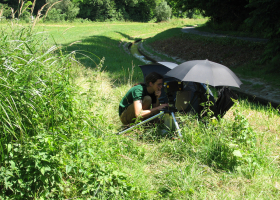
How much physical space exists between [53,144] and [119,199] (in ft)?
2.88

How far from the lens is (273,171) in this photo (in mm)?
3184

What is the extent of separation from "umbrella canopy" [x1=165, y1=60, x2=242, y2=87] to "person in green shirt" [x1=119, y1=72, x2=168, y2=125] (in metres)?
0.35

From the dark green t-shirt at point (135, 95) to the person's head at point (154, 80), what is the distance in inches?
5.8

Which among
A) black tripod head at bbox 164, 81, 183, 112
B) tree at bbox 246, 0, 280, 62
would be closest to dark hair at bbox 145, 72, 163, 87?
black tripod head at bbox 164, 81, 183, 112

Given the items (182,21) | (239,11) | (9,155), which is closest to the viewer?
(9,155)

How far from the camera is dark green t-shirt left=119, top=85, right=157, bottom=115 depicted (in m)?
4.29

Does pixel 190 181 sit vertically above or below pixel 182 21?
below

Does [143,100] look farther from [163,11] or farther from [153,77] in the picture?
[163,11]

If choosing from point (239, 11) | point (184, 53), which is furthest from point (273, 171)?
point (239, 11)

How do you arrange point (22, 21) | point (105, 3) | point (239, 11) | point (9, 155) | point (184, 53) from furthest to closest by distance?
point (105, 3) < point (239, 11) < point (184, 53) < point (22, 21) < point (9, 155)

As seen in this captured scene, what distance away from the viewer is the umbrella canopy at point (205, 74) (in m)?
3.86

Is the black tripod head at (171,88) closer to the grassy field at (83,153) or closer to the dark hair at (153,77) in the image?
the dark hair at (153,77)

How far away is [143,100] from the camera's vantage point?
14.8 ft

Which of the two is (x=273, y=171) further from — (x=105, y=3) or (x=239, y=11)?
(x=105, y=3)
